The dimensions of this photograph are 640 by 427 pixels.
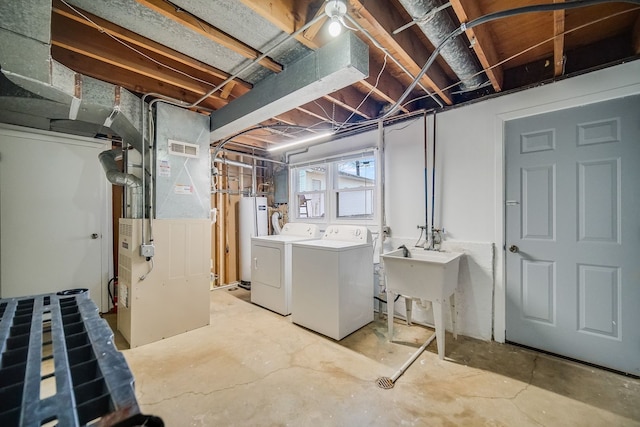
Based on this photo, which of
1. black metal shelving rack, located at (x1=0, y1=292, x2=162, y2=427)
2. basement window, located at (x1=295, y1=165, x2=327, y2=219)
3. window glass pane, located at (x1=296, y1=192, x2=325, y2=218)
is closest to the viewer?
black metal shelving rack, located at (x1=0, y1=292, x2=162, y2=427)

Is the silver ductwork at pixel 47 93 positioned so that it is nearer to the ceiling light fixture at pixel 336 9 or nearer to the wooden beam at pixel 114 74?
the wooden beam at pixel 114 74

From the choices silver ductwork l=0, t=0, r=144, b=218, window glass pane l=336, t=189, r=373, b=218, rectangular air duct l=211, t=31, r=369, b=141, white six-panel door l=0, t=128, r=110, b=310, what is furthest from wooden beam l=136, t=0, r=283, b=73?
white six-panel door l=0, t=128, r=110, b=310

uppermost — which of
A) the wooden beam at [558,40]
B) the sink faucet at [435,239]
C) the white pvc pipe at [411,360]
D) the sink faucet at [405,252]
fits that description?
the wooden beam at [558,40]

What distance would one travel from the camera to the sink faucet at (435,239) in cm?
293

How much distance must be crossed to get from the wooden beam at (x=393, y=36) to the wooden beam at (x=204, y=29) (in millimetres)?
836

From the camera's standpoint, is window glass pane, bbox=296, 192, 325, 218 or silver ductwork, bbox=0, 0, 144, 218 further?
window glass pane, bbox=296, 192, 325, 218

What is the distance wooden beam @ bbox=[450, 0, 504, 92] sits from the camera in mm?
1574

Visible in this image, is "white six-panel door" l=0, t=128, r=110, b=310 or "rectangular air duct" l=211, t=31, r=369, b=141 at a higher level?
"rectangular air duct" l=211, t=31, r=369, b=141

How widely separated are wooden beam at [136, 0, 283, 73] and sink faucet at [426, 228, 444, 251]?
2320 millimetres

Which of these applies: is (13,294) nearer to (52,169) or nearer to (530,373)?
(52,169)

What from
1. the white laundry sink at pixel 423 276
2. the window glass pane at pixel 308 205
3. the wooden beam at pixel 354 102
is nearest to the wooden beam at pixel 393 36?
the wooden beam at pixel 354 102

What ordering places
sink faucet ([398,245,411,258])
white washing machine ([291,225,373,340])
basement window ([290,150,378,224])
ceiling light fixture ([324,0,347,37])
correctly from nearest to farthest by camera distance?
ceiling light fixture ([324,0,347,37]) < white washing machine ([291,225,373,340]) < sink faucet ([398,245,411,258]) < basement window ([290,150,378,224])

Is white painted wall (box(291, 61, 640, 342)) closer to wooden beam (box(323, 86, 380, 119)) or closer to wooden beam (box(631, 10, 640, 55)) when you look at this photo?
wooden beam (box(631, 10, 640, 55))

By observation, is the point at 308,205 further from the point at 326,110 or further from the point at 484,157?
the point at 484,157
